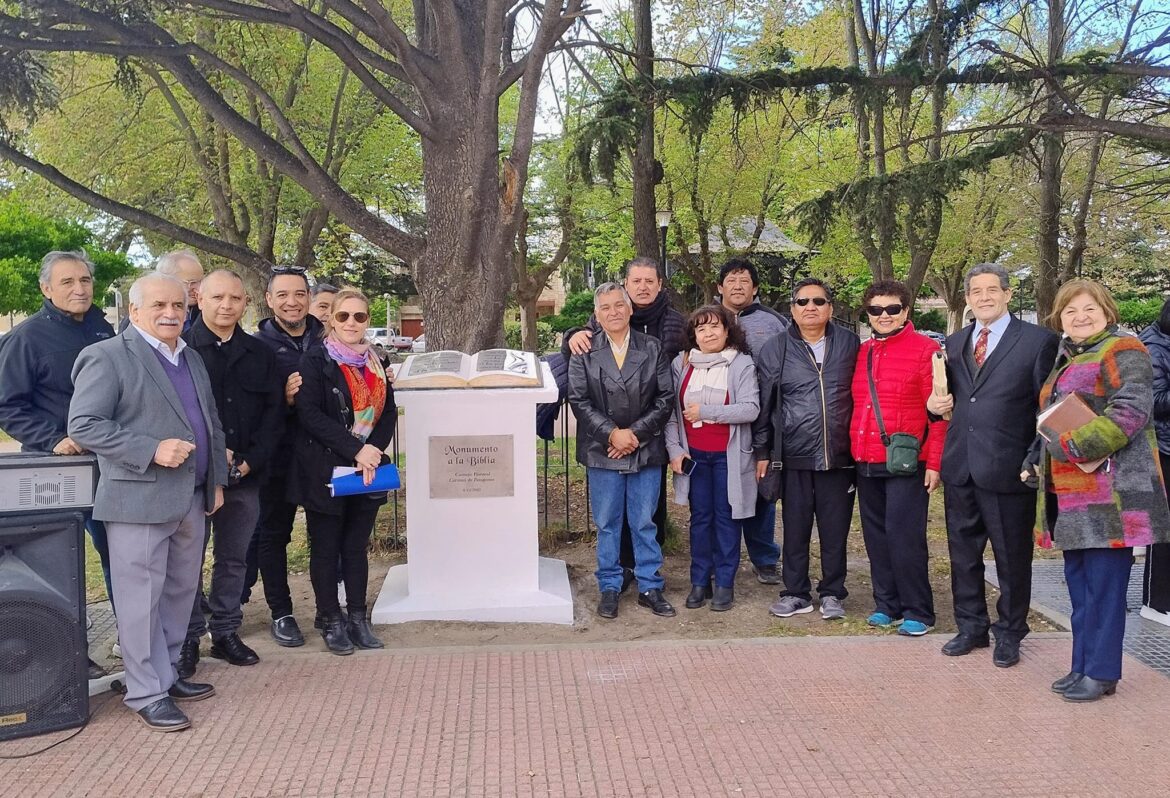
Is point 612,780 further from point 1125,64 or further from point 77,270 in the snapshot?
point 1125,64

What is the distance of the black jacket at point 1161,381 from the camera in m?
5.05

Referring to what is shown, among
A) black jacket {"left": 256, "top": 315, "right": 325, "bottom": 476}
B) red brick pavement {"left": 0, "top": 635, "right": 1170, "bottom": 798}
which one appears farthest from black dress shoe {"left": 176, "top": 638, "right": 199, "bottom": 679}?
black jacket {"left": 256, "top": 315, "right": 325, "bottom": 476}

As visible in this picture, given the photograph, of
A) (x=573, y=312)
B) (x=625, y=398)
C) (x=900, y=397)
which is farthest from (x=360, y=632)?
(x=573, y=312)

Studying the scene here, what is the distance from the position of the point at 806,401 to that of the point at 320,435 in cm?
276

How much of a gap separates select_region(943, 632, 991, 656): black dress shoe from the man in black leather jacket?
2.46 ft

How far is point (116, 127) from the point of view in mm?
15250

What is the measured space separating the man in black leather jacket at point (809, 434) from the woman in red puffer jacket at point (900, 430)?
5.0 inches

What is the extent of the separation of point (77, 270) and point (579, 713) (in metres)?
3.27

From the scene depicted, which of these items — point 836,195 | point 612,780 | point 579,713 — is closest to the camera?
point 612,780

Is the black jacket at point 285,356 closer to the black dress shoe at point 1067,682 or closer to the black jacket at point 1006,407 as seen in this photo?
the black jacket at point 1006,407

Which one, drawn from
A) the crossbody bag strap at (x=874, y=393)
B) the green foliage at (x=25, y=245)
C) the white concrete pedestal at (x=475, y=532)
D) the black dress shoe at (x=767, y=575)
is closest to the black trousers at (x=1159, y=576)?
the crossbody bag strap at (x=874, y=393)

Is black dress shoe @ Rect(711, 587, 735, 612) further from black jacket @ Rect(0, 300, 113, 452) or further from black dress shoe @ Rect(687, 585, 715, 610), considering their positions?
black jacket @ Rect(0, 300, 113, 452)

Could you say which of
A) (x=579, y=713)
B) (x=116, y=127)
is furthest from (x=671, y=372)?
(x=116, y=127)

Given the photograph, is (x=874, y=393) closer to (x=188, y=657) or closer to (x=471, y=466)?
(x=471, y=466)
